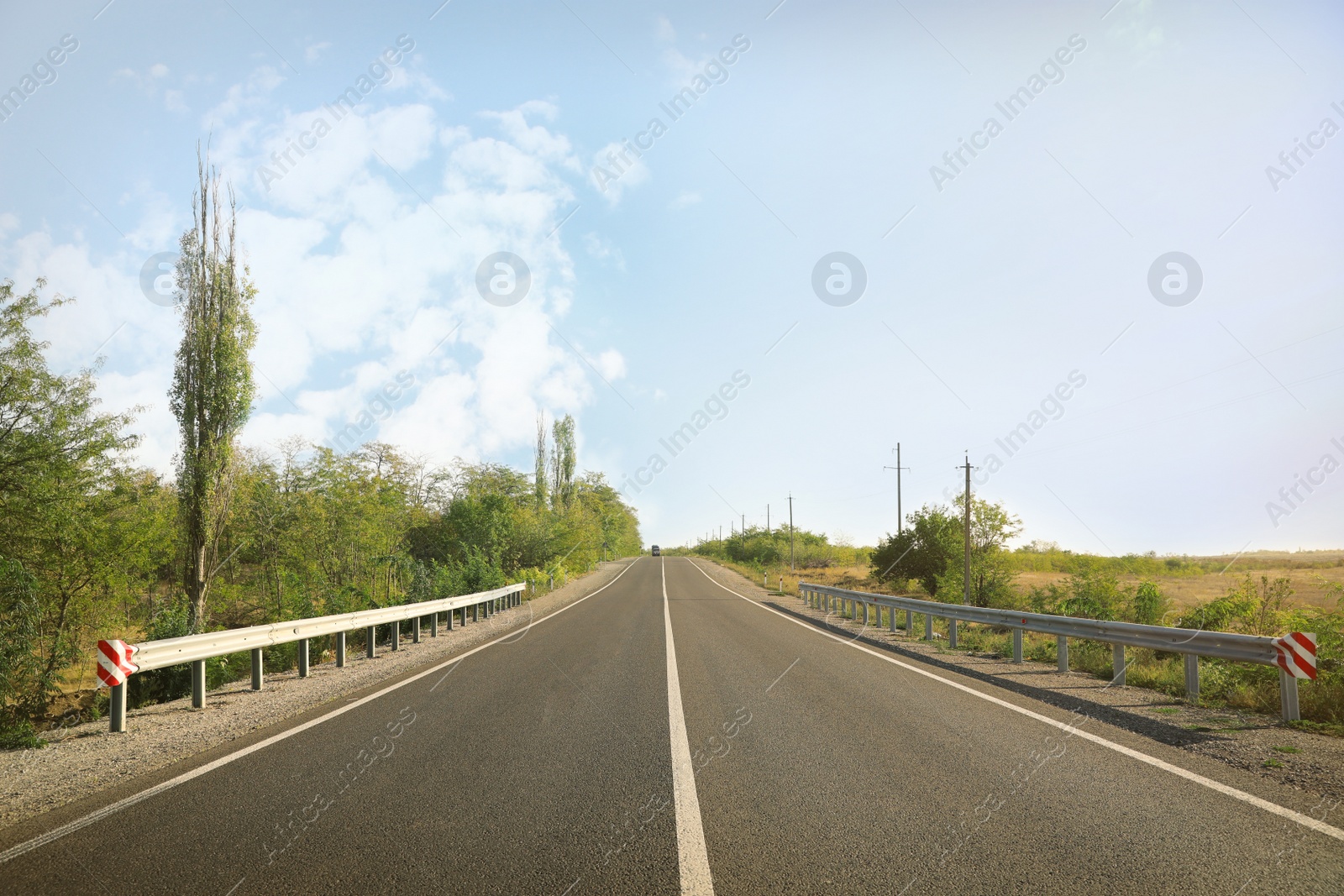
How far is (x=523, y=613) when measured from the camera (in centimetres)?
2178

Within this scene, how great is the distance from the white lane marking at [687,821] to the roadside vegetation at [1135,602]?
6.24m

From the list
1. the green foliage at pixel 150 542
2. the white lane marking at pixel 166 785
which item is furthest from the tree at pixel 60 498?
the white lane marking at pixel 166 785

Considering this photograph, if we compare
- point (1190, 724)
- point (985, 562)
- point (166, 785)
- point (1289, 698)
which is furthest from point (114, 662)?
point (985, 562)

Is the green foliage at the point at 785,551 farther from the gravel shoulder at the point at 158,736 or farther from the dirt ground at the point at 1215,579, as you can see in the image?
the gravel shoulder at the point at 158,736

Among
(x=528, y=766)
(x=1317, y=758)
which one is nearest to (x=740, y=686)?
(x=528, y=766)

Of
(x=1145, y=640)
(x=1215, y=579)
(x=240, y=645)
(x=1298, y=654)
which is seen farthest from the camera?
(x=1215, y=579)

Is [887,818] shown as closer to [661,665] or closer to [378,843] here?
[378,843]

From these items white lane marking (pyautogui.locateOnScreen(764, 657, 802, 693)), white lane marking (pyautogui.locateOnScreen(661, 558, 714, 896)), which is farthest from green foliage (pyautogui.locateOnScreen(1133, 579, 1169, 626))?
white lane marking (pyautogui.locateOnScreen(661, 558, 714, 896))

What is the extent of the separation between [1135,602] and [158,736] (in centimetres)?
2226

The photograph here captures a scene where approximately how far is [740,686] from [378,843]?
5.60m

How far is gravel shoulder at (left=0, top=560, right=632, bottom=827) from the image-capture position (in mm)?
4973

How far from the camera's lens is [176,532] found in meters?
19.6

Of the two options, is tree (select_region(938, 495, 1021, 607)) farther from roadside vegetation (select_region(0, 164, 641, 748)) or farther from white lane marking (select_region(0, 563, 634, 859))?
white lane marking (select_region(0, 563, 634, 859))

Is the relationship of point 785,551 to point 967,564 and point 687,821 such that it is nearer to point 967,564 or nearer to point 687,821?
point 967,564
